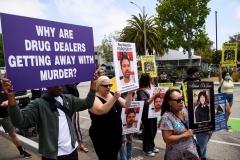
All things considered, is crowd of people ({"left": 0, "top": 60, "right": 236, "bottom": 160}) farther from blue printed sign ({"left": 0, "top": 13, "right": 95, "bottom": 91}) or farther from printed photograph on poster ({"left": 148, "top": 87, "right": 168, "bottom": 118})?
printed photograph on poster ({"left": 148, "top": 87, "right": 168, "bottom": 118})

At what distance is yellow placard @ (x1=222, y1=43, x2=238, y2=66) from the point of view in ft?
19.3

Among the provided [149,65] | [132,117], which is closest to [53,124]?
[132,117]

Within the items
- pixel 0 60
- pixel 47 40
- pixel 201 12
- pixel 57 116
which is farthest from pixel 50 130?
pixel 0 60

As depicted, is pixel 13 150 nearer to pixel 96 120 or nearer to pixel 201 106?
pixel 96 120

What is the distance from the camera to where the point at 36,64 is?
231 cm

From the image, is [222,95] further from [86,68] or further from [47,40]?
[47,40]

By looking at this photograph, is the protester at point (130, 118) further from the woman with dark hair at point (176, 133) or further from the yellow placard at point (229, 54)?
the yellow placard at point (229, 54)

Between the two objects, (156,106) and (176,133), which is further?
(156,106)

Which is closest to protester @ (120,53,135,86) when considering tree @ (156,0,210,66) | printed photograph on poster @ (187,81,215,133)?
printed photograph on poster @ (187,81,215,133)

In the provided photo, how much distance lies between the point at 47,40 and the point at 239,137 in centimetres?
530

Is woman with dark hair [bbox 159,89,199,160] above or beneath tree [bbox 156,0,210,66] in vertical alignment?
beneath

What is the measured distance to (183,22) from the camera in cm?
2341

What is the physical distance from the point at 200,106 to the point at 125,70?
3.52 ft

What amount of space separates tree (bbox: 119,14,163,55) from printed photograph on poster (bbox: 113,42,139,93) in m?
32.7
